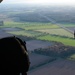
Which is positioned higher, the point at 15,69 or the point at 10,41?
the point at 10,41

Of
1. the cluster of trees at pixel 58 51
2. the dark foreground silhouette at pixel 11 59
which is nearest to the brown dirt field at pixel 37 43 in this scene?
the cluster of trees at pixel 58 51

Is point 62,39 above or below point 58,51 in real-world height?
below

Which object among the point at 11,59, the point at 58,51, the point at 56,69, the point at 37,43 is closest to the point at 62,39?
the point at 37,43

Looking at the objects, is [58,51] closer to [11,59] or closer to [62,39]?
[62,39]

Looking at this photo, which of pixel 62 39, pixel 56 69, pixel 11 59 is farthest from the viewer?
pixel 62 39

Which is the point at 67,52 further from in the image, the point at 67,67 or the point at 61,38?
the point at 61,38

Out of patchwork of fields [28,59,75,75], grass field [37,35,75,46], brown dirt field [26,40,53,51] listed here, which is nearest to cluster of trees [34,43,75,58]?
brown dirt field [26,40,53,51]

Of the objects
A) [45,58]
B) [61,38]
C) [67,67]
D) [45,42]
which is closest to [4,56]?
[67,67]

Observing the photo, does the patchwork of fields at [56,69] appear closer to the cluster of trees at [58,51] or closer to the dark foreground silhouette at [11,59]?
the cluster of trees at [58,51]

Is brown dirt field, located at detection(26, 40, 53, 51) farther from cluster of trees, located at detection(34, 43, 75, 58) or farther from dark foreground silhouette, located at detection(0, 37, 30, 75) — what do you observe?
dark foreground silhouette, located at detection(0, 37, 30, 75)
